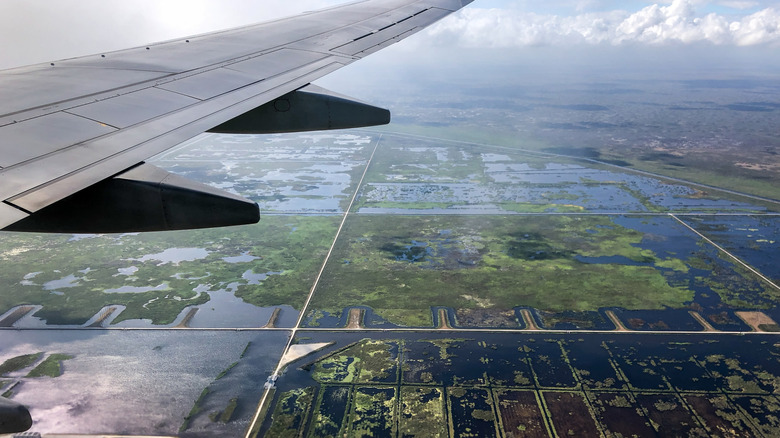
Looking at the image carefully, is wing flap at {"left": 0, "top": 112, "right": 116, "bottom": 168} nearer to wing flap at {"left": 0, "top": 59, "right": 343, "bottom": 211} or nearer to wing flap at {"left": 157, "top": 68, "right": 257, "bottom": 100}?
wing flap at {"left": 0, "top": 59, "right": 343, "bottom": 211}

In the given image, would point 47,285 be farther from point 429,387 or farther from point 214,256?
point 429,387

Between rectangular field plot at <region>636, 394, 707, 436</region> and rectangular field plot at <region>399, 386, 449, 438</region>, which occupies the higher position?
rectangular field plot at <region>636, 394, 707, 436</region>

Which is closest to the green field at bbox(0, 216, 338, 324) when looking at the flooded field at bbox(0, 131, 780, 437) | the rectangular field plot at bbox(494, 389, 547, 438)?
the flooded field at bbox(0, 131, 780, 437)

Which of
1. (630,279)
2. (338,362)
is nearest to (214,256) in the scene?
(338,362)

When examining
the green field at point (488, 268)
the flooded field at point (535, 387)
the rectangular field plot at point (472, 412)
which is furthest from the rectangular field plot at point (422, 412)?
the green field at point (488, 268)

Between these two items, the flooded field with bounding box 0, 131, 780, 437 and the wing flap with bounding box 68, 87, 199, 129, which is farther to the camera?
the flooded field with bounding box 0, 131, 780, 437

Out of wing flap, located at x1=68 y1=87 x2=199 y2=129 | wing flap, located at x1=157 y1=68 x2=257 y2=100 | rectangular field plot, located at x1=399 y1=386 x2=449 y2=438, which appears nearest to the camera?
wing flap, located at x1=68 y1=87 x2=199 y2=129

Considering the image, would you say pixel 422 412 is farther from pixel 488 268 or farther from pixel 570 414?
pixel 488 268

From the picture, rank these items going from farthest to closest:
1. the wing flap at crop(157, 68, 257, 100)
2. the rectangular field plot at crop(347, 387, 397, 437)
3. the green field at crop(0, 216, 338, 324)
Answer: the green field at crop(0, 216, 338, 324)
the rectangular field plot at crop(347, 387, 397, 437)
the wing flap at crop(157, 68, 257, 100)
